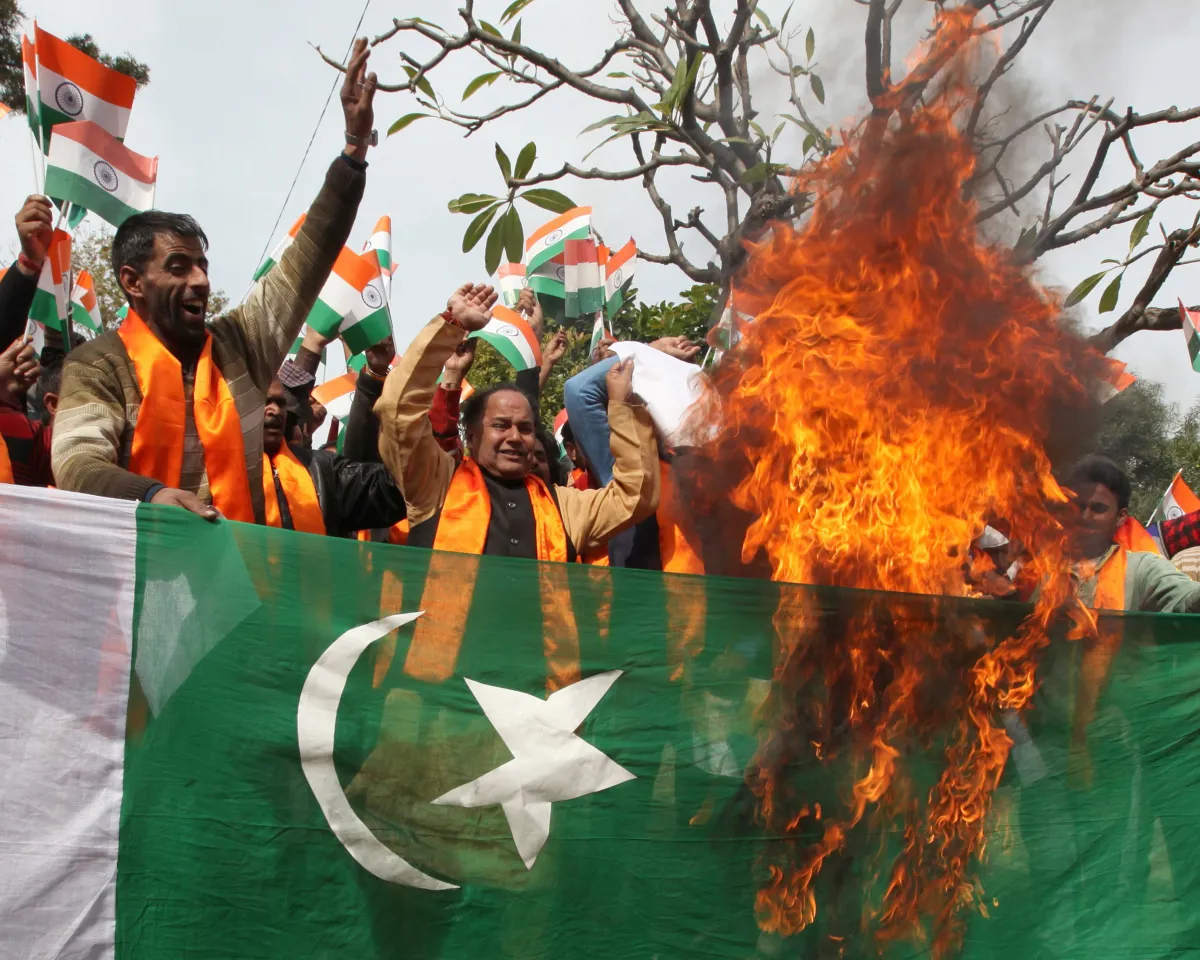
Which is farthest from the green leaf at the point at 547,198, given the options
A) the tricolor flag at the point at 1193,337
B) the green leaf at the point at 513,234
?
the tricolor flag at the point at 1193,337

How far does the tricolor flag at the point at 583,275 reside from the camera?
7.90 m

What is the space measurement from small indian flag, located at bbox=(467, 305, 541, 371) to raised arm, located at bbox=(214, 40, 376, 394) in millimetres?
2532

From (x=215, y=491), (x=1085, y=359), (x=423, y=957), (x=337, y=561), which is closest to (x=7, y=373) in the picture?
(x=215, y=491)

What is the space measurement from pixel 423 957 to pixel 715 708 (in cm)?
104

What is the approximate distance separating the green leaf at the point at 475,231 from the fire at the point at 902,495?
5.60ft

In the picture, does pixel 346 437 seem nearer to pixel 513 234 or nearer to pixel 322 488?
pixel 322 488

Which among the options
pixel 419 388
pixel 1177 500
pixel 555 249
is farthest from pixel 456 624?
pixel 1177 500

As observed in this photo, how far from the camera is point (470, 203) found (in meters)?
5.00

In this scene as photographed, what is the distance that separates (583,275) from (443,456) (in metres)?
3.94

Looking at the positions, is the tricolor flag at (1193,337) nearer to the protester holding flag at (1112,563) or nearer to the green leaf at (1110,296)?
the green leaf at (1110,296)

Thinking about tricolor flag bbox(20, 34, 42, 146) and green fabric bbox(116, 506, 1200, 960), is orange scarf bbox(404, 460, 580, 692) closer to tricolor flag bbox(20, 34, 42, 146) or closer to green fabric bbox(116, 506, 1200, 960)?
green fabric bbox(116, 506, 1200, 960)

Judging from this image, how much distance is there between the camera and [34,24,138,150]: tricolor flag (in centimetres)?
558

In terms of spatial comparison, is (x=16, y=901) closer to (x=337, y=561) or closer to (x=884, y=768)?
(x=337, y=561)

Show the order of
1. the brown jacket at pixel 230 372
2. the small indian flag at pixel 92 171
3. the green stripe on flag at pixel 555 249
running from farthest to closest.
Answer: the green stripe on flag at pixel 555 249
the small indian flag at pixel 92 171
the brown jacket at pixel 230 372
